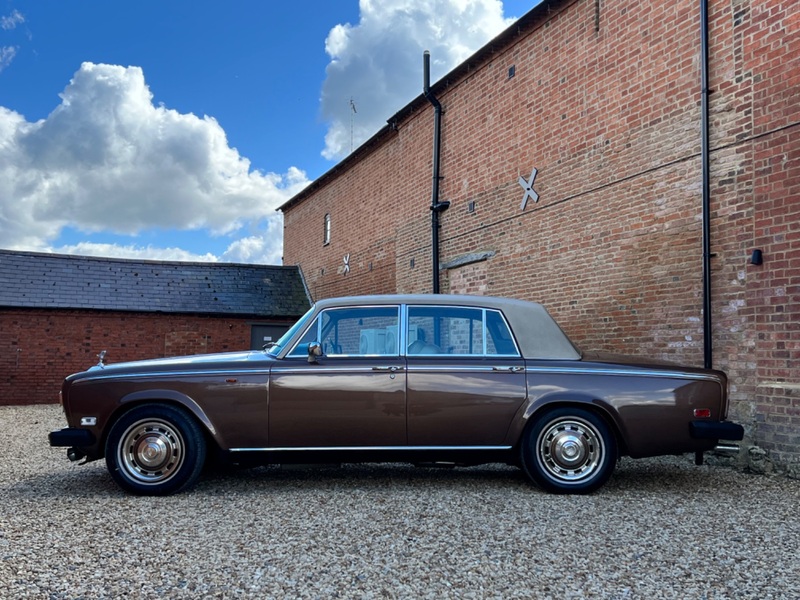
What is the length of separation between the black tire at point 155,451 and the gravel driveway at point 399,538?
0.16 meters

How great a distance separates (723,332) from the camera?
6336mm

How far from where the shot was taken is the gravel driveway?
3.03m

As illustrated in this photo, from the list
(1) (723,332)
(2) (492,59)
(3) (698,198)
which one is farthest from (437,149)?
(1) (723,332)

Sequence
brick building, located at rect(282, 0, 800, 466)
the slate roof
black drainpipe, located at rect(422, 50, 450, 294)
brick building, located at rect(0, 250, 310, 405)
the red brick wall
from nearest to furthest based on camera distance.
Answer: brick building, located at rect(282, 0, 800, 466) < black drainpipe, located at rect(422, 50, 450, 294) < the red brick wall < brick building, located at rect(0, 250, 310, 405) < the slate roof

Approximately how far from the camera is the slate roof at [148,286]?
52.5 ft

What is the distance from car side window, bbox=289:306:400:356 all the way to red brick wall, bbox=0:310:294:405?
1236 centimetres

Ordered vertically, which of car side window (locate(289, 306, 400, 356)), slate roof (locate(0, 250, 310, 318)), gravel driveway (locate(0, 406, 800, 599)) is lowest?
gravel driveway (locate(0, 406, 800, 599))

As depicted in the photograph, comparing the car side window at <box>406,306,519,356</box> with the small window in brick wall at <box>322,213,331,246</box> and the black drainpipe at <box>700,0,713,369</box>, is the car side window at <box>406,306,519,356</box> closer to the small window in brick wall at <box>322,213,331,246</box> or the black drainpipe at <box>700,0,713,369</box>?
the black drainpipe at <box>700,0,713,369</box>

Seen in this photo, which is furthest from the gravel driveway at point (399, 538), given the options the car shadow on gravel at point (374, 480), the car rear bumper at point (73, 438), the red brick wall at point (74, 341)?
the red brick wall at point (74, 341)

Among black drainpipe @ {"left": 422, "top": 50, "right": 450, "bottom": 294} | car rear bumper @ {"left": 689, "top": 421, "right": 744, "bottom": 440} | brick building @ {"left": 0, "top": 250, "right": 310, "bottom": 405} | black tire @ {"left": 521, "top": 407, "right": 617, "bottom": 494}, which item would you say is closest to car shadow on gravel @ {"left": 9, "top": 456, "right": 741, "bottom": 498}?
black tire @ {"left": 521, "top": 407, "right": 617, "bottom": 494}

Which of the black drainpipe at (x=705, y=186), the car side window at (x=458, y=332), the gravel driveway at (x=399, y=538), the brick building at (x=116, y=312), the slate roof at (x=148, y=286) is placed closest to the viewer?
the gravel driveway at (x=399, y=538)

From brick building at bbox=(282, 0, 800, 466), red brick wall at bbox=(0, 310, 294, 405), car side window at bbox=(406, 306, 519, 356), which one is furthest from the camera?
red brick wall at bbox=(0, 310, 294, 405)

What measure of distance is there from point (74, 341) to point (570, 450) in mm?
14018

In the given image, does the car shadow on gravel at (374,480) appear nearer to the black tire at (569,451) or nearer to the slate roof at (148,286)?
the black tire at (569,451)
